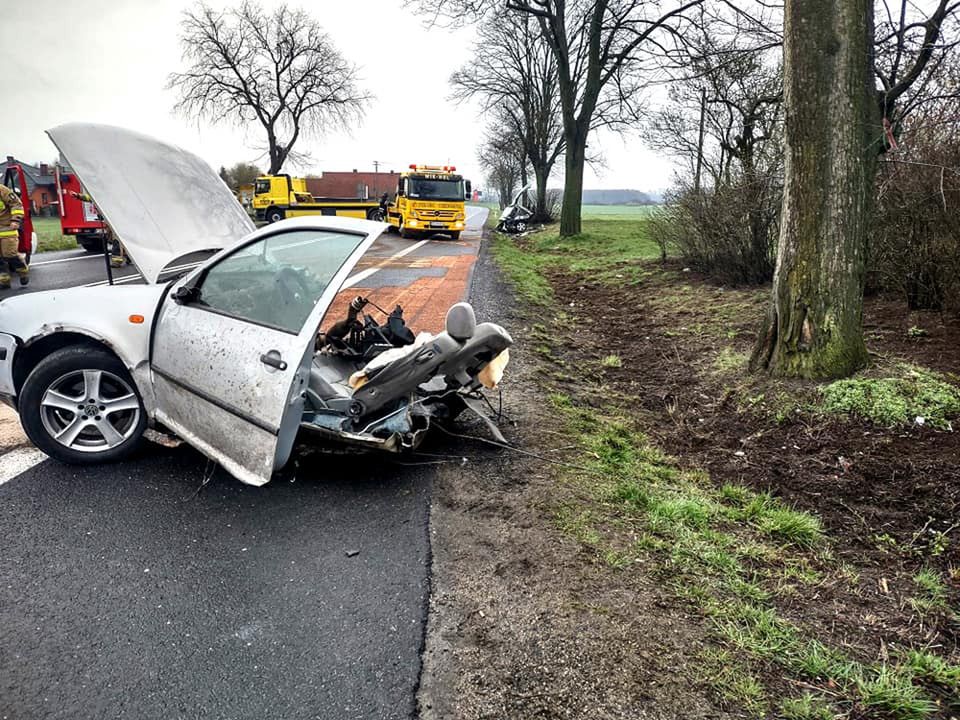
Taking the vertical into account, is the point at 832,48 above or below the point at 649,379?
above

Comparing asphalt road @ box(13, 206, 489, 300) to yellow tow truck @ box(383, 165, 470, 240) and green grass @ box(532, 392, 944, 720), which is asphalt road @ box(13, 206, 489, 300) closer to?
green grass @ box(532, 392, 944, 720)

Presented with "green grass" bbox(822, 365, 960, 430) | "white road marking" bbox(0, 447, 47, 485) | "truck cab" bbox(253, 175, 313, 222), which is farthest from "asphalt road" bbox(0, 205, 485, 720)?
"truck cab" bbox(253, 175, 313, 222)

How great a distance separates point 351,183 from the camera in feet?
285

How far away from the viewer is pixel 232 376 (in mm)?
3711

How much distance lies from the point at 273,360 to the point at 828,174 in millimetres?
5025

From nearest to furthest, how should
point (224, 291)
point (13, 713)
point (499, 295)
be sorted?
point (13, 713) < point (224, 291) < point (499, 295)

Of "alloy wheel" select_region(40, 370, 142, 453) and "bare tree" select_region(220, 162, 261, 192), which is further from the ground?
"bare tree" select_region(220, 162, 261, 192)

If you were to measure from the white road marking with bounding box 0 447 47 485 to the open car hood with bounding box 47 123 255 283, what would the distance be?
1440 millimetres

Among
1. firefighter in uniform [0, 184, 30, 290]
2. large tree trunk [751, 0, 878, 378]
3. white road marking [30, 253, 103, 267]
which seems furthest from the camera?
white road marking [30, 253, 103, 267]

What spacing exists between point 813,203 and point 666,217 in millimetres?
8874

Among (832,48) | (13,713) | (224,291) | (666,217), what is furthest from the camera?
(666,217)

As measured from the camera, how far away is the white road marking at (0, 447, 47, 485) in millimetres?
4125

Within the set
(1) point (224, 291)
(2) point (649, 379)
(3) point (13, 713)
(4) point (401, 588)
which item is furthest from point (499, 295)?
(3) point (13, 713)

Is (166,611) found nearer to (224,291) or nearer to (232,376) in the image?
(232,376)
